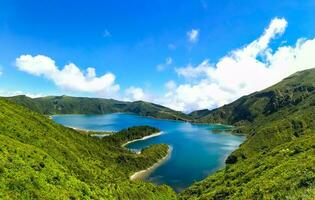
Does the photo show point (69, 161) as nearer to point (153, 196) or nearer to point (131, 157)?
A: point (153, 196)

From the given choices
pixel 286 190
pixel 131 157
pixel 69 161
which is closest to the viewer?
pixel 286 190

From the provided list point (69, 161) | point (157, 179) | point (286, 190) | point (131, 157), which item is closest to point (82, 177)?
point (69, 161)

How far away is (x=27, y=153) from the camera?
6625cm

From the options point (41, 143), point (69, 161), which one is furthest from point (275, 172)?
point (41, 143)

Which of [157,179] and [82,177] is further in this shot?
[157,179]

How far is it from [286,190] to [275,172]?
20993 millimetres

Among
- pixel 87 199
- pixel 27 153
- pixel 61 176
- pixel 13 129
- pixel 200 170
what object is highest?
pixel 13 129

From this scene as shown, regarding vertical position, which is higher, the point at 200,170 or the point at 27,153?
A: the point at 27,153

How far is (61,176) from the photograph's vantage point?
64562 millimetres

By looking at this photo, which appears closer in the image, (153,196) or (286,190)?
(286,190)

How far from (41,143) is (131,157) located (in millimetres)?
97753

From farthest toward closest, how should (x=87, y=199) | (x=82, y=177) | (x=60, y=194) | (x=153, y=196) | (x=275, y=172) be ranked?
(x=153, y=196), (x=82, y=177), (x=275, y=172), (x=87, y=199), (x=60, y=194)

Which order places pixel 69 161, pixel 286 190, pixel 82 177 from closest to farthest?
pixel 286 190
pixel 82 177
pixel 69 161

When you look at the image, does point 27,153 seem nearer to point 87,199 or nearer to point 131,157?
point 87,199
